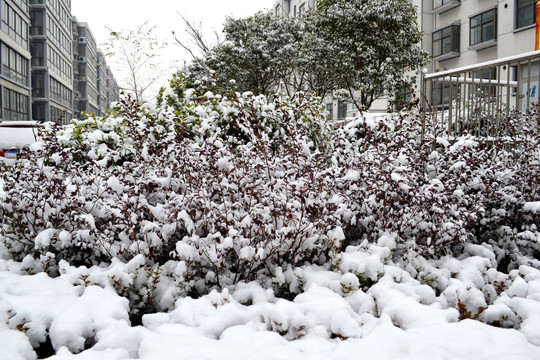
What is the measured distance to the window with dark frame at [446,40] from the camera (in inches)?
827

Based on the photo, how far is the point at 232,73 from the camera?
20.1 m

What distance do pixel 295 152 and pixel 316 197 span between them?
1.99 ft

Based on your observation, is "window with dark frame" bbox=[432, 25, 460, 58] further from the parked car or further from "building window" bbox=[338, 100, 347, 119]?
the parked car

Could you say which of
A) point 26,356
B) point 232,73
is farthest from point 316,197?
point 232,73

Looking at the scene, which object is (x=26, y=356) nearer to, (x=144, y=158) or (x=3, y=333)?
(x=3, y=333)

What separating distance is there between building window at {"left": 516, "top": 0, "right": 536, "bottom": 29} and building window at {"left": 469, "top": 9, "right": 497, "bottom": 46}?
53.6 inches

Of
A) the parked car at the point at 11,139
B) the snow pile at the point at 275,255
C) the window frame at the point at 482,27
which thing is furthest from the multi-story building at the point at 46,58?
the snow pile at the point at 275,255

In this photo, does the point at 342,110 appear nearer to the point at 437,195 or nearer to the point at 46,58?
the point at 437,195

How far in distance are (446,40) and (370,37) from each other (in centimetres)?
804

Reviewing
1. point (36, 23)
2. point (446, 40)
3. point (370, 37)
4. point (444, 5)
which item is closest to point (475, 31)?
point (446, 40)

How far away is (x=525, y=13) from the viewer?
16734 millimetres

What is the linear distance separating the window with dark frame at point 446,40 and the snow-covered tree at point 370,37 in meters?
5.49

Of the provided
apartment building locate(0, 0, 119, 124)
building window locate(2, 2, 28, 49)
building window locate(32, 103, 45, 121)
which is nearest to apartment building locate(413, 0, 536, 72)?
apartment building locate(0, 0, 119, 124)

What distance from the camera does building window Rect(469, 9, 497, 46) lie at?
18552mm
